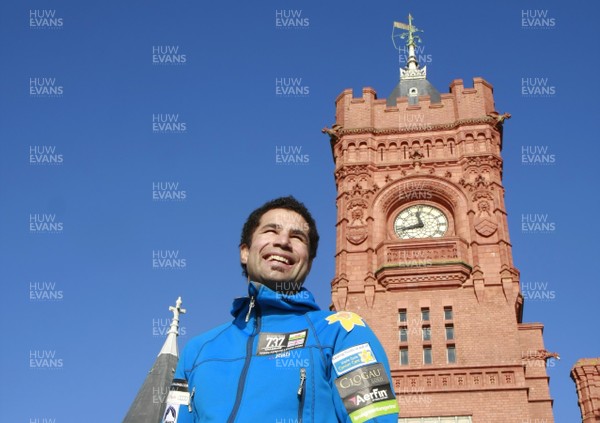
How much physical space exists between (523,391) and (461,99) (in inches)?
609

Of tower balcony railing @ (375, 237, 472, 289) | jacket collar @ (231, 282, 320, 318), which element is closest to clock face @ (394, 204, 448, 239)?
tower balcony railing @ (375, 237, 472, 289)

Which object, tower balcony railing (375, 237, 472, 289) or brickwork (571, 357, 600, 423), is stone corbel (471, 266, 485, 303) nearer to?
tower balcony railing (375, 237, 472, 289)

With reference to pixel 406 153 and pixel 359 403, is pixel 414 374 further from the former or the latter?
pixel 359 403

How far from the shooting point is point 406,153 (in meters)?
31.7

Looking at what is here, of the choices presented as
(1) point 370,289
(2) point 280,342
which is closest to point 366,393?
(2) point 280,342

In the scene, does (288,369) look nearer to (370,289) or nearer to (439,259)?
(370,289)

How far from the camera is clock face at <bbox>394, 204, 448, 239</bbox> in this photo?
29.1 meters

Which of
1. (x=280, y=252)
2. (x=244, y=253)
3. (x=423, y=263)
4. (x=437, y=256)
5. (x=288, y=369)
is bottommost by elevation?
(x=288, y=369)

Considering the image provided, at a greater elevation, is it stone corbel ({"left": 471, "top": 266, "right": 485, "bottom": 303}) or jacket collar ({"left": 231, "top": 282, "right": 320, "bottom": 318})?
stone corbel ({"left": 471, "top": 266, "right": 485, "bottom": 303})

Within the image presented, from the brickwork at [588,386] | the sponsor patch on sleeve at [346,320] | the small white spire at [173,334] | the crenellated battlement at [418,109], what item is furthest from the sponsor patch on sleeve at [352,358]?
the brickwork at [588,386]

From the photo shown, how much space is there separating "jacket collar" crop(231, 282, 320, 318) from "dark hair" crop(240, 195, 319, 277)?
581mm

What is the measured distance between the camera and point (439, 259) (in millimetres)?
27422

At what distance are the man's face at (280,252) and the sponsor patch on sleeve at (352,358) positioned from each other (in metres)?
0.75

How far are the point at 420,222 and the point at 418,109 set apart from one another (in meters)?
7.09
